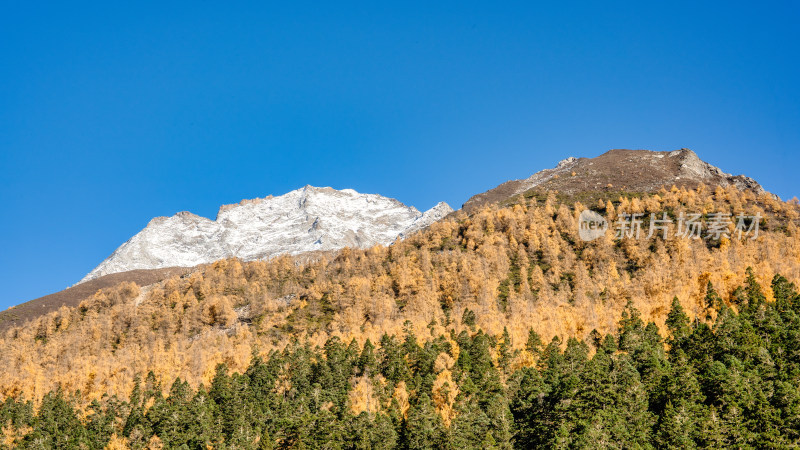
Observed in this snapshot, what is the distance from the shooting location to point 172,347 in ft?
566

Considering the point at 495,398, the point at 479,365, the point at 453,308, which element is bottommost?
the point at 495,398

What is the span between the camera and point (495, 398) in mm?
78125

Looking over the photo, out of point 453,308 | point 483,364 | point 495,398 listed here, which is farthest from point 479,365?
point 453,308

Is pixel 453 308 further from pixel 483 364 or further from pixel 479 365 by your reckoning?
pixel 479 365

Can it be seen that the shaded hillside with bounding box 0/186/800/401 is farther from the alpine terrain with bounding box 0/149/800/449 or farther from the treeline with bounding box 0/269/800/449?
the treeline with bounding box 0/269/800/449

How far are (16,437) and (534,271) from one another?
139503 mm

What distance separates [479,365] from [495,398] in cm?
2109

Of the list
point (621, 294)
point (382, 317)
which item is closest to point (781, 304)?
point (621, 294)

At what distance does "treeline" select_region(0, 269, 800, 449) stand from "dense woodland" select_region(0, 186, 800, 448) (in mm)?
317

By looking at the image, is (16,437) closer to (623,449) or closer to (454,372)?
(454,372)

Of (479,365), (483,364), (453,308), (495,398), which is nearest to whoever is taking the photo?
(495,398)

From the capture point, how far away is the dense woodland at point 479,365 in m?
66.6

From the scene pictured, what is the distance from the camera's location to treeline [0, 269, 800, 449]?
6219 cm

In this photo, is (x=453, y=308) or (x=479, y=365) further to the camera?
(x=453, y=308)
